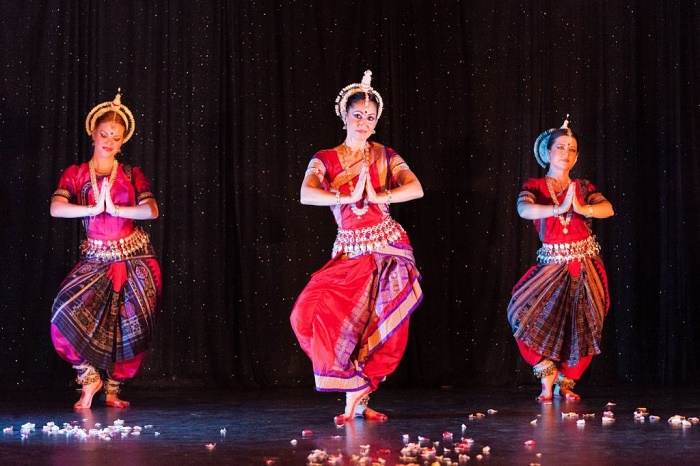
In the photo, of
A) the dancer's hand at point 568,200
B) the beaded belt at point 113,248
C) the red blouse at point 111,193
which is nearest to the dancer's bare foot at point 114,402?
the beaded belt at point 113,248

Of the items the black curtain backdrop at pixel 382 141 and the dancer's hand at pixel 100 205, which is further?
the black curtain backdrop at pixel 382 141

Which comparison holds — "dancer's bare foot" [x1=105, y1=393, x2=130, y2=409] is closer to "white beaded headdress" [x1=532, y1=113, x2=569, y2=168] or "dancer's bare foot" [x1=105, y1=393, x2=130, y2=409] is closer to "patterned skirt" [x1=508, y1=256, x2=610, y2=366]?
"patterned skirt" [x1=508, y1=256, x2=610, y2=366]

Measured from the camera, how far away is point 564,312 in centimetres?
562

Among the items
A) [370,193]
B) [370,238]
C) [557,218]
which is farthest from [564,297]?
[370,193]

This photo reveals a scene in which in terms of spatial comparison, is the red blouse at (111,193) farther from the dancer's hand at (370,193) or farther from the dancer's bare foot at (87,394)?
the dancer's hand at (370,193)

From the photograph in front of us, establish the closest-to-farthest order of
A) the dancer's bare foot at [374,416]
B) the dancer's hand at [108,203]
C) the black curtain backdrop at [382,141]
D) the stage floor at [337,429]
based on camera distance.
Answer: the stage floor at [337,429]
the dancer's bare foot at [374,416]
the dancer's hand at [108,203]
the black curtain backdrop at [382,141]

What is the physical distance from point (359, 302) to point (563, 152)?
1.58 meters

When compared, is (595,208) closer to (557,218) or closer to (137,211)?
(557,218)

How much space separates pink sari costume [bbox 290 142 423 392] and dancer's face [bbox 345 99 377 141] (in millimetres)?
199

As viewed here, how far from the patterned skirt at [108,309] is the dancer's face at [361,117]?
4.36 feet

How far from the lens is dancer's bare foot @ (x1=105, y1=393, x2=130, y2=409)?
5.45 meters

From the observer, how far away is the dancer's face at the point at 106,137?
5488mm

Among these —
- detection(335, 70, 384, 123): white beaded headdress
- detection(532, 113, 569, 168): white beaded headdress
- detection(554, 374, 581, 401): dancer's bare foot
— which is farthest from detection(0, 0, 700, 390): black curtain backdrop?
detection(335, 70, 384, 123): white beaded headdress

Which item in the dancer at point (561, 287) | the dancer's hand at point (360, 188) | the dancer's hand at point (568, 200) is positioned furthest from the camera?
the dancer at point (561, 287)
